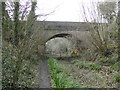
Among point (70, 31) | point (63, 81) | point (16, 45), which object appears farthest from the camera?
point (70, 31)

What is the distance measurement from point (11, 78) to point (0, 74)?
0.33m

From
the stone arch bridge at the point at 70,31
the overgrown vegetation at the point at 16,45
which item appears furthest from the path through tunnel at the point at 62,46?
the overgrown vegetation at the point at 16,45

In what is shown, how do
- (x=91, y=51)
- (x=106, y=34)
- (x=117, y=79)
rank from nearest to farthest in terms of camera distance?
(x=117, y=79) < (x=106, y=34) < (x=91, y=51)

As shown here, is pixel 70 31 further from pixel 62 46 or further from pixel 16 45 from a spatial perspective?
pixel 62 46

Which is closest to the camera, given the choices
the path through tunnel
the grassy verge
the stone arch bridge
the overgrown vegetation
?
the overgrown vegetation

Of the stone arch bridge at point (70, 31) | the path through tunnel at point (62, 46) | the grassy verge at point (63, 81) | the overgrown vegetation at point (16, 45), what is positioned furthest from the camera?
the path through tunnel at point (62, 46)

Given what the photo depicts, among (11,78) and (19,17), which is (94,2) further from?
(11,78)

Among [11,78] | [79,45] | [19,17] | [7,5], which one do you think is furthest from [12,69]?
[79,45]

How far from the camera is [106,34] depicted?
902 centimetres

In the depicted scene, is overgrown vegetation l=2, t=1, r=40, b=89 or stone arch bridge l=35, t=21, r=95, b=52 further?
stone arch bridge l=35, t=21, r=95, b=52

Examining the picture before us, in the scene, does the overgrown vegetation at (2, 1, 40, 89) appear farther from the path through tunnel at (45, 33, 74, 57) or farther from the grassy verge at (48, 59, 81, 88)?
the path through tunnel at (45, 33, 74, 57)

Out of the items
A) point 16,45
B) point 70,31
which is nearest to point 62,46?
point 70,31

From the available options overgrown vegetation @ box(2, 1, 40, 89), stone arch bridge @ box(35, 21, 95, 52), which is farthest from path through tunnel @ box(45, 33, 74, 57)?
overgrown vegetation @ box(2, 1, 40, 89)

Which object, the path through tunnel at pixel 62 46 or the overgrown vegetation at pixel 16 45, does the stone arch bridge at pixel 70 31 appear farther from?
the overgrown vegetation at pixel 16 45
